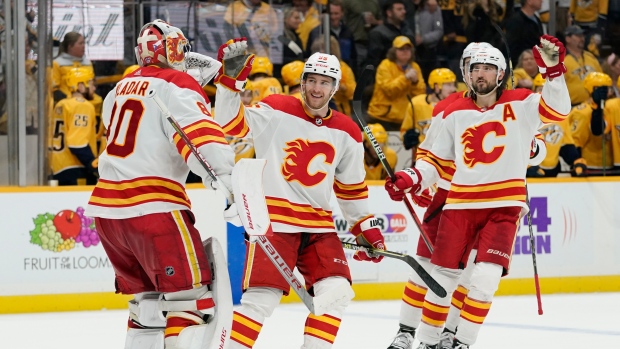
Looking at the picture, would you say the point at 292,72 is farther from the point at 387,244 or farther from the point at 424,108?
the point at 387,244

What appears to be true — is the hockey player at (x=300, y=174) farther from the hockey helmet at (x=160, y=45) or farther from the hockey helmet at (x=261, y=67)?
the hockey helmet at (x=261, y=67)

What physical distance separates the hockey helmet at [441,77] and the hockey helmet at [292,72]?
1067 millimetres

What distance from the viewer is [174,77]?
3902 mm

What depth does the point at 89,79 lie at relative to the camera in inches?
308

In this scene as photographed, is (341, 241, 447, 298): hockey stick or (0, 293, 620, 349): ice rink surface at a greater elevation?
(341, 241, 447, 298): hockey stick

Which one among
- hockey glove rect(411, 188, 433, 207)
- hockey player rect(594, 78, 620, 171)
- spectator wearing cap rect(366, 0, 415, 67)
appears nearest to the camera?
hockey glove rect(411, 188, 433, 207)

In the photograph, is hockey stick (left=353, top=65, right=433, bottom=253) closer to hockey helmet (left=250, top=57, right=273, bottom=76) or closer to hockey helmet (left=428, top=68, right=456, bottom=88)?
hockey helmet (left=250, top=57, right=273, bottom=76)

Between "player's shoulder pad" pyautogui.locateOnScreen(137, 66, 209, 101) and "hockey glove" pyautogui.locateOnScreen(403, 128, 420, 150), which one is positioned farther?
"hockey glove" pyautogui.locateOnScreen(403, 128, 420, 150)

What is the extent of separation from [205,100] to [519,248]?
4.43 metres

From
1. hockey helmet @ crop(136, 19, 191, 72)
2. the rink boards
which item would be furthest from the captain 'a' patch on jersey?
hockey helmet @ crop(136, 19, 191, 72)

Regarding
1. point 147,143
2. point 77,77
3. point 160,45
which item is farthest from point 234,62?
point 77,77

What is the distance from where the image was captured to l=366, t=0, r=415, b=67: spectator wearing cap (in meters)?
9.14

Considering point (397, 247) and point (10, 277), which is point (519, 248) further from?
point (10, 277)

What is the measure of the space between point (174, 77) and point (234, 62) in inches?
18.0
